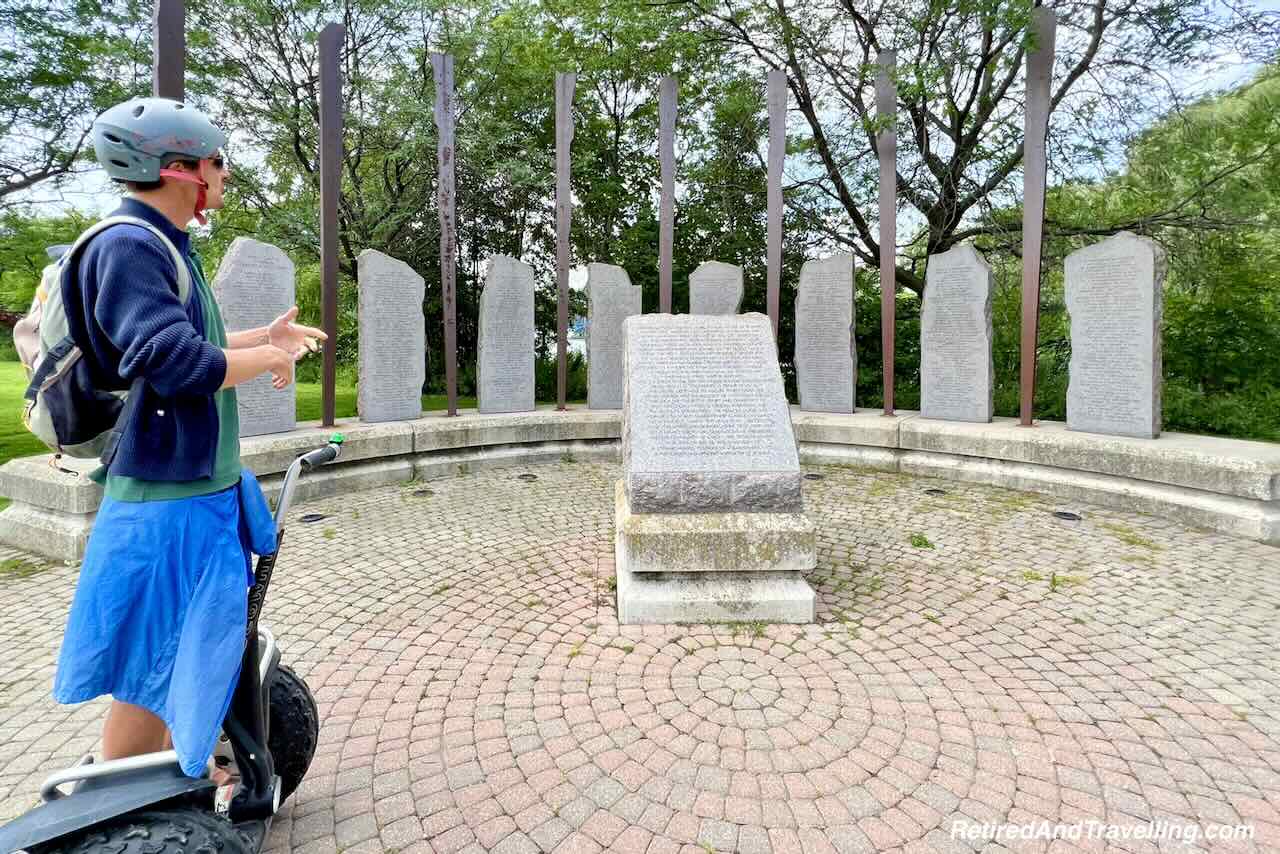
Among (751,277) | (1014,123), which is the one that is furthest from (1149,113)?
(751,277)

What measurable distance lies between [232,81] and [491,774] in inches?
470

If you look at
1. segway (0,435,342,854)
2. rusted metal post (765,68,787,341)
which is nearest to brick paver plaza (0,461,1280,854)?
segway (0,435,342,854)

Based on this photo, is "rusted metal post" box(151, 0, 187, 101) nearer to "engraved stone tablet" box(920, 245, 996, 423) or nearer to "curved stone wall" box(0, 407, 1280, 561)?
"curved stone wall" box(0, 407, 1280, 561)

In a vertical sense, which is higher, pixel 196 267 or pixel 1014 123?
pixel 1014 123

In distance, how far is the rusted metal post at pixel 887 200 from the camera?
7879mm

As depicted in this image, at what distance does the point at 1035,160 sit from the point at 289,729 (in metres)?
8.20

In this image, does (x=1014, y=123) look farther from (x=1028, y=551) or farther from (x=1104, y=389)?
(x=1028, y=551)

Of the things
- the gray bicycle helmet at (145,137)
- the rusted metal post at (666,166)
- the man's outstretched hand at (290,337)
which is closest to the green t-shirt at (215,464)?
the man's outstretched hand at (290,337)

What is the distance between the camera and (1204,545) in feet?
15.3

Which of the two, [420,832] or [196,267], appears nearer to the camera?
[196,267]

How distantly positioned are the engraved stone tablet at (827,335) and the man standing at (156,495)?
299 inches

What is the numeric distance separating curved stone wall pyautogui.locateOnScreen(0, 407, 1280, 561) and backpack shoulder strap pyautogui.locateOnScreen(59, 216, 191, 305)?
11.3 feet

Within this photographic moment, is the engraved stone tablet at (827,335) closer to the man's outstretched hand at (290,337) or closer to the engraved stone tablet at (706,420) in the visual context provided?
the engraved stone tablet at (706,420)

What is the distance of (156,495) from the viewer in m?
1.37
